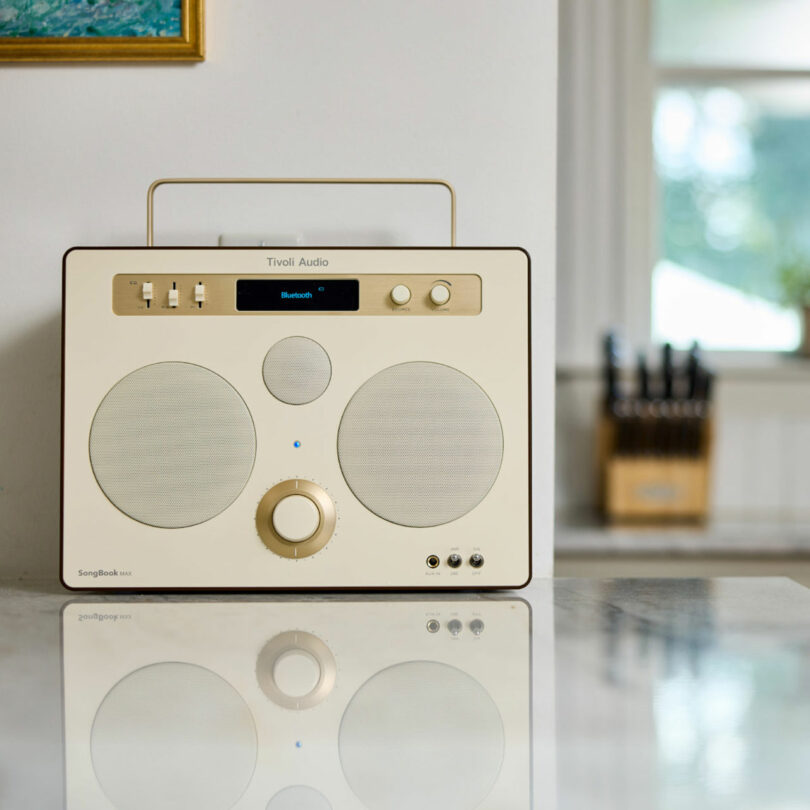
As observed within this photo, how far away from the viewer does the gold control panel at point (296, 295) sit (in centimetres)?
71

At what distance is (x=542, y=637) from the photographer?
606 millimetres

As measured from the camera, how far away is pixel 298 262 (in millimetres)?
722

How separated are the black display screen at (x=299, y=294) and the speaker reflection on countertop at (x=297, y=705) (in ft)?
0.76

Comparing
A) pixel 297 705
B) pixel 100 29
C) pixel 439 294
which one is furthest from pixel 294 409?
pixel 100 29

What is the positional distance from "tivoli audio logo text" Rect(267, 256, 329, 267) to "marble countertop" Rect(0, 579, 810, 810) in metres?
0.26

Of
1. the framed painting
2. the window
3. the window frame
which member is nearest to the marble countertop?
the framed painting

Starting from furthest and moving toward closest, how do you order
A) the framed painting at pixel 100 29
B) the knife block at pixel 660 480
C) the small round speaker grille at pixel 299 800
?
the knife block at pixel 660 480
the framed painting at pixel 100 29
the small round speaker grille at pixel 299 800

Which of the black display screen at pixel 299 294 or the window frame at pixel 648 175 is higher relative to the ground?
the window frame at pixel 648 175

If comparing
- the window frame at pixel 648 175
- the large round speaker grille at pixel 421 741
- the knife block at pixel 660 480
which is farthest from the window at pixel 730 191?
the large round speaker grille at pixel 421 741

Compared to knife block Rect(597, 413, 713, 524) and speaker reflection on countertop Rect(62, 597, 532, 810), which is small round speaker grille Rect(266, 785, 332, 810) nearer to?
speaker reflection on countertop Rect(62, 597, 532, 810)

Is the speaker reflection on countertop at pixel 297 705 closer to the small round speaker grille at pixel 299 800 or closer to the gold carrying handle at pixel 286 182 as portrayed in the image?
the small round speaker grille at pixel 299 800

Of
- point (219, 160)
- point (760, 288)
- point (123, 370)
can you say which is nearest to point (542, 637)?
point (123, 370)

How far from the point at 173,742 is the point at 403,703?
119 mm

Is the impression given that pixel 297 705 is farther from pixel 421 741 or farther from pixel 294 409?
pixel 294 409
